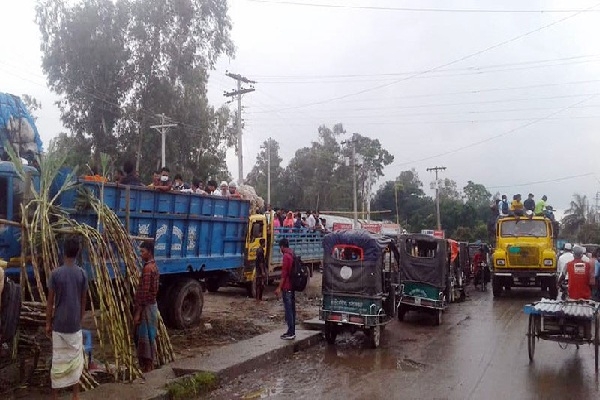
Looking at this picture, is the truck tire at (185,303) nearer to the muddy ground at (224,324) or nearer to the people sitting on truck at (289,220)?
the muddy ground at (224,324)

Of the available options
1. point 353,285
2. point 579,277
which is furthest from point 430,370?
point 579,277

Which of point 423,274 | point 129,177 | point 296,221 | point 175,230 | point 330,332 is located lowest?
point 330,332

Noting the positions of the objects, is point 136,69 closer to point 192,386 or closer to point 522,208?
point 522,208

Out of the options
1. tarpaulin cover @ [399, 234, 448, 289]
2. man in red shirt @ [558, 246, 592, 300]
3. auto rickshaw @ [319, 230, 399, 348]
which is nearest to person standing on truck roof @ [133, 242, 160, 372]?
auto rickshaw @ [319, 230, 399, 348]

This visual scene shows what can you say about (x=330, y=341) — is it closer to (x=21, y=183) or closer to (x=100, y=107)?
(x=21, y=183)

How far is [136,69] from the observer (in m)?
32.0

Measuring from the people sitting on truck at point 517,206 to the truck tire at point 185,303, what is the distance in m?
12.0

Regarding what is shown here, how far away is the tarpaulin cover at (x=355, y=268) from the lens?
1048 cm

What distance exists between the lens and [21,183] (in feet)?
24.9

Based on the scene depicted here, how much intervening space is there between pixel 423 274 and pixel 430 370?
5069 millimetres

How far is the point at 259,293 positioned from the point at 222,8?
22.1 metres

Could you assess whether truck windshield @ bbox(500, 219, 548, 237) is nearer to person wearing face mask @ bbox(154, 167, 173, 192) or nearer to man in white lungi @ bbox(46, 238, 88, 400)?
person wearing face mask @ bbox(154, 167, 173, 192)

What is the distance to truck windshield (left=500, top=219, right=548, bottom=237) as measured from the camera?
19.1 meters

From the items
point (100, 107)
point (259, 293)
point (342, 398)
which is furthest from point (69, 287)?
point (100, 107)
